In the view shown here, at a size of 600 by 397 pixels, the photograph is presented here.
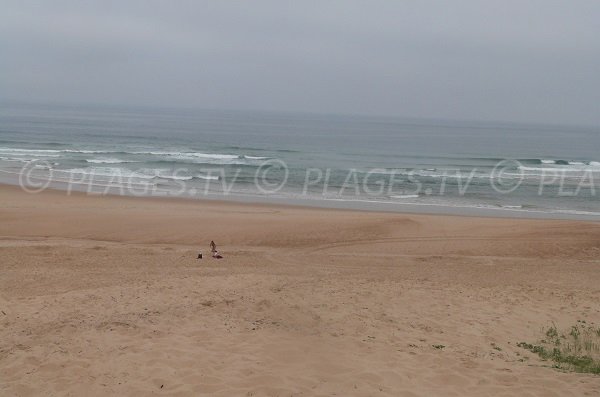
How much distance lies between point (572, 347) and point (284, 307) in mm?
3955

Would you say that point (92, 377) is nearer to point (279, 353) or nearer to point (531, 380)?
point (279, 353)

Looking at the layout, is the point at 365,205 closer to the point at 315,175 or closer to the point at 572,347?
the point at 315,175

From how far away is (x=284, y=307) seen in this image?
818cm

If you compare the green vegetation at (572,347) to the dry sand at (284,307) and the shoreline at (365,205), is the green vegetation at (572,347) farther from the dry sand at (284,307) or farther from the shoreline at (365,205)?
the shoreline at (365,205)

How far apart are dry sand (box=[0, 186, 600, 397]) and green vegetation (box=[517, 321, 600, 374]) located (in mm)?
233

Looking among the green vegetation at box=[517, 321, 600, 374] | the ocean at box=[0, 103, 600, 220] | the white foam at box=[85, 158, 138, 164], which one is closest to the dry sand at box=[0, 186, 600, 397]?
the green vegetation at box=[517, 321, 600, 374]

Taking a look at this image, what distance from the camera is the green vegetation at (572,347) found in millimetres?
6430

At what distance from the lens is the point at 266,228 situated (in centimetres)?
1697

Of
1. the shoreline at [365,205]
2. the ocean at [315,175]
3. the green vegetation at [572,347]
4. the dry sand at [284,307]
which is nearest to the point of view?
the dry sand at [284,307]

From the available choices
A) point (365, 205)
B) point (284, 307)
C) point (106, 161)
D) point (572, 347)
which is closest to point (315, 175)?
point (365, 205)

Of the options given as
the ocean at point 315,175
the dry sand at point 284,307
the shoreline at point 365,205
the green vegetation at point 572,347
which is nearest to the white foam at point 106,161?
the ocean at point 315,175

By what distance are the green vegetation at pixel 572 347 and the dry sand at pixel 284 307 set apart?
0.76 ft

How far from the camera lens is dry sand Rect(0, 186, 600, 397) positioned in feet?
18.4

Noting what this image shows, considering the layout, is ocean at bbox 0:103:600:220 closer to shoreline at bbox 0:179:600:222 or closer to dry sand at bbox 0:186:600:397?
shoreline at bbox 0:179:600:222
